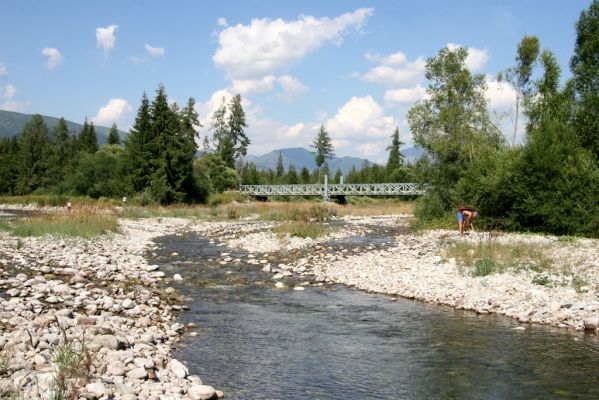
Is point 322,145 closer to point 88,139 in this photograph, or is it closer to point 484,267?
point 88,139

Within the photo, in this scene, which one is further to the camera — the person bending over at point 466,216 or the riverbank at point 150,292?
the person bending over at point 466,216

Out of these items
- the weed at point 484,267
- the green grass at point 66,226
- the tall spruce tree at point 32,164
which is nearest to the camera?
the weed at point 484,267

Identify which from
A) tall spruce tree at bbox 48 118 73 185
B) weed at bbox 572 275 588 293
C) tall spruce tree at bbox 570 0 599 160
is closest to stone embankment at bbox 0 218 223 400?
weed at bbox 572 275 588 293

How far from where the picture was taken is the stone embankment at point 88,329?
5895 mm

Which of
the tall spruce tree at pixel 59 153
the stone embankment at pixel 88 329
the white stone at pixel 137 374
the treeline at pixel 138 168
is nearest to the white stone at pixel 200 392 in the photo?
the stone embankment at pixel 88 329

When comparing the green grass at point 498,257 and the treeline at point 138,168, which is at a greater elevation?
the treeline at point 138,168

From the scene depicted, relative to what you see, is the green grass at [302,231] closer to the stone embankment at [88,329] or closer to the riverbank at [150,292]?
the riverbank at [150,292]

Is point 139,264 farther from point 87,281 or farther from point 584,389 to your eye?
point 584,389

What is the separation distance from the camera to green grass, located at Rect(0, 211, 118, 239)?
20.0m

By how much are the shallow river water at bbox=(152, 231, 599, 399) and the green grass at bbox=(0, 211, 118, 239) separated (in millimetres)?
10074

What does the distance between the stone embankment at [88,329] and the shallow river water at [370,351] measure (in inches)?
25.9

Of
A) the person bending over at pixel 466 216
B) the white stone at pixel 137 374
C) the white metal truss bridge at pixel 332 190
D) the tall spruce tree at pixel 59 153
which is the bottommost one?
the white stone at pixel 137 374

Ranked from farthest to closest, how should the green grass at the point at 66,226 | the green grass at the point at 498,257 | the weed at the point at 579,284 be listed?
the green grass at the point at 66,226, the green grass at the point at 498,257, the weed at the point at 579,284

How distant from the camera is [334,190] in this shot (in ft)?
220
